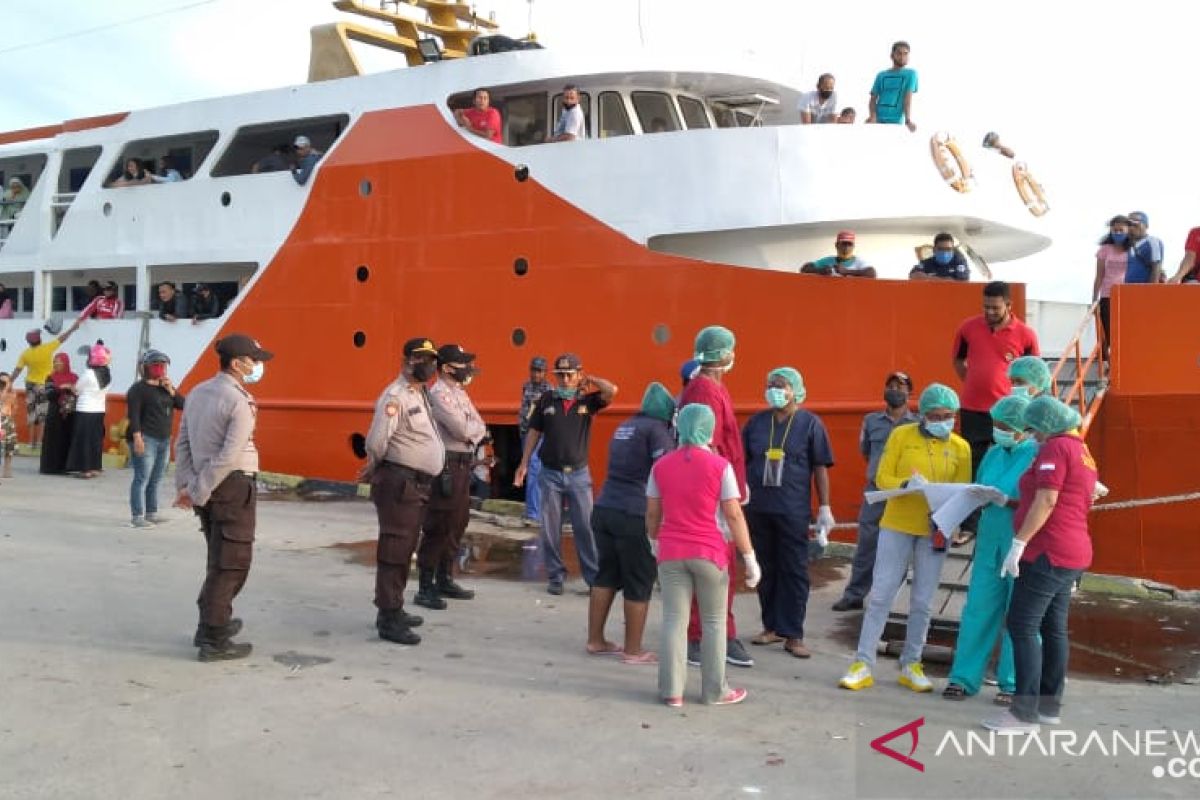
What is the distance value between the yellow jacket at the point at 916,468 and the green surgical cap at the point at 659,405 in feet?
3.27

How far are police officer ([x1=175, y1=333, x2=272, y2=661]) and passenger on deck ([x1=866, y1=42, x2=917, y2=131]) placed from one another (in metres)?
6.08

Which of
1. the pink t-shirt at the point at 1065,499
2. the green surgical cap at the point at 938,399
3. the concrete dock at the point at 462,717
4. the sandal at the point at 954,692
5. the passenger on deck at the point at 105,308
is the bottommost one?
the concrete dock at the point at 462,717

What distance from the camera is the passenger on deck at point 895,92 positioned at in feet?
29.7

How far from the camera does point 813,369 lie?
26.7ft

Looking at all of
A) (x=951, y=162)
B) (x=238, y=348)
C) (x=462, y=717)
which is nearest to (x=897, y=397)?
(x=951, y=162)

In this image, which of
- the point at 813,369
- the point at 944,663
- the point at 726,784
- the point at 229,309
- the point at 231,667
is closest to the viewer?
the point at 726,784

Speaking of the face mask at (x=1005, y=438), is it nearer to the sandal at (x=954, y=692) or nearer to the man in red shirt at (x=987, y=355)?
the sandal at (x=954, y=692)

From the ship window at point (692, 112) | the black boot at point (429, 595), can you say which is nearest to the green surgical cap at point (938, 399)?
the black boot at point (429, 595)

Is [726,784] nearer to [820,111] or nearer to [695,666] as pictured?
[695,666]

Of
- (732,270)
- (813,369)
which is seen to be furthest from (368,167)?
(813,369)

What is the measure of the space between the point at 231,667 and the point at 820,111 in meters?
6.88

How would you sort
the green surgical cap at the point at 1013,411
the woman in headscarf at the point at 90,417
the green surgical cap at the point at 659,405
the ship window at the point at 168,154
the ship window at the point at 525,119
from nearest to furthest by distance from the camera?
the green surgical cap at the point at 1013,411 < the green surgical cap at the point at 659,405 < the ship window at the point at 525,119 < the woman in headscarf at the point at 90,417 < the ship window at the point at 168,154

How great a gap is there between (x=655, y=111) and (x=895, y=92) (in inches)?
82.2

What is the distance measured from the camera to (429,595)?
19.7ft
